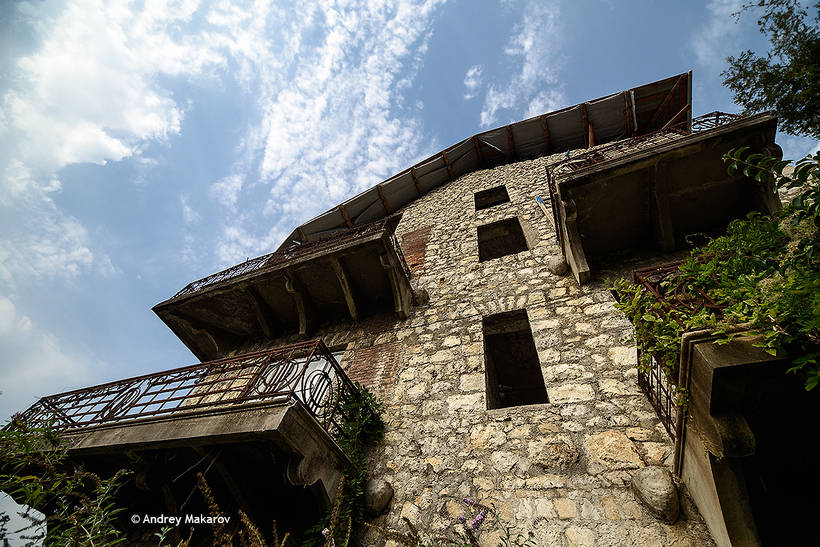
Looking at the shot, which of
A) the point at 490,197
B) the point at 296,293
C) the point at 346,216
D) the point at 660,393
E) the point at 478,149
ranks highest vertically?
the point at 478,149

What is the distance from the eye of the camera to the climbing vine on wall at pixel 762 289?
5.92ft

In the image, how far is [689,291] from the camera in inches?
101

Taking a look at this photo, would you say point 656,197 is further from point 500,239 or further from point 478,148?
point 478,148

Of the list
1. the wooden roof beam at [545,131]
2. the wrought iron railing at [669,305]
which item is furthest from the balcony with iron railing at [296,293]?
the wooden roof beam at [545,131]

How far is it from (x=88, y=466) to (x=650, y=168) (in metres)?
8.86

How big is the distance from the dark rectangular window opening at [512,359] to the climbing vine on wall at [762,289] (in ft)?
9.39

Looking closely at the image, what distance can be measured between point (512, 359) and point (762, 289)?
5423 mm

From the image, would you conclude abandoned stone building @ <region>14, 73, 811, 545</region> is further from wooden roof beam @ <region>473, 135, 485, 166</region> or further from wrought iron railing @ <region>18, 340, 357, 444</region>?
wooden roof beam @ <region>473, 135, 485, 166</region>

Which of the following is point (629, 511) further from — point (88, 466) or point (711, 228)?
point (88, 466)

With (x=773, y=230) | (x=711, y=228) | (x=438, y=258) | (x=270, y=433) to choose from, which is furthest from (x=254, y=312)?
(x=711, y=228)

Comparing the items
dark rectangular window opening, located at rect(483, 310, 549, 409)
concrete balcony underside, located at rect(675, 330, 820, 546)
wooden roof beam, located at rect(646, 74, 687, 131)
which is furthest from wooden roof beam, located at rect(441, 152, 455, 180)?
concrete balcony underside, located at rect(675, 330, 820, 546)

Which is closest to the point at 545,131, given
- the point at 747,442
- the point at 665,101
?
the point at 665,101

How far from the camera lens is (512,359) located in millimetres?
7223

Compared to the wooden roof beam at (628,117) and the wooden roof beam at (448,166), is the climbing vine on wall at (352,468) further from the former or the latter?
the wooden roof beam at (628,117)
